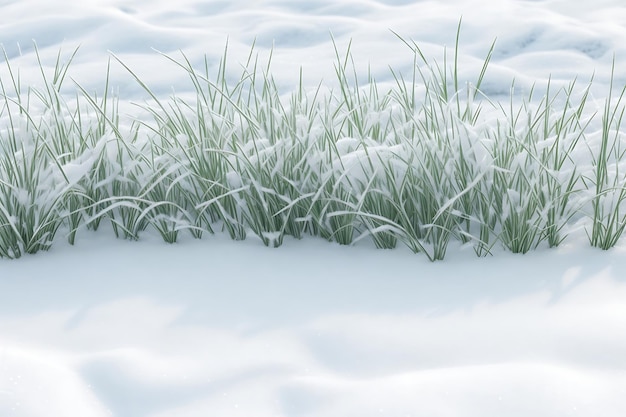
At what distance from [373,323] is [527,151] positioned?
50 cm

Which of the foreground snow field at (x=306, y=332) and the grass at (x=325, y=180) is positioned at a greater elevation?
the grass at (x=325, y=180)

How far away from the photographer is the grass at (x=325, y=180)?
1663mm

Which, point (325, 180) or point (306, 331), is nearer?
point (306, 331)

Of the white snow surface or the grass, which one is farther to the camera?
the grass

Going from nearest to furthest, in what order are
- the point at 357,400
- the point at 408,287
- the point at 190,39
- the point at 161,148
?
the point at 357,400
the point at 408,287
the point at 161,148
the point at 190,39

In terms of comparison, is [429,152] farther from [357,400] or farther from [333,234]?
[357,400]

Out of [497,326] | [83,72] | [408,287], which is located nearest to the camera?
[497,326]

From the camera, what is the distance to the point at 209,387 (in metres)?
1.24

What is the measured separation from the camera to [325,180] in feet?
5.36

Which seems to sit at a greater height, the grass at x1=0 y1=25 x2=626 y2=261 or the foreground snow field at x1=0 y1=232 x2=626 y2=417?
the grass at x1=0 y1=25 x2=626 y2=261

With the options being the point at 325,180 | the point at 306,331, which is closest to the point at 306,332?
the point at 306,331

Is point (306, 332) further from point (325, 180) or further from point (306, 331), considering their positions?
point (325, 180)

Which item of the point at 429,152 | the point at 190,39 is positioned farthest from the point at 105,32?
the point at 429,152

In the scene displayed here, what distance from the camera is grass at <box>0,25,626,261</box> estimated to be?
166 centimetres
